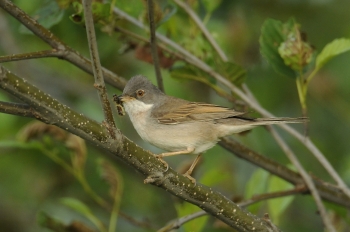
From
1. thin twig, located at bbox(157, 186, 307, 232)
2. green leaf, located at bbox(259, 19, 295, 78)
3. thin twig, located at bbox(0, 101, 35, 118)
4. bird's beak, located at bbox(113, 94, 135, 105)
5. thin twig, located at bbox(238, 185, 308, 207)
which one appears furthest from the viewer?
bird's beak, located at bbox(113, 94, 135, 105)

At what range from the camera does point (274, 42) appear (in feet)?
12.9

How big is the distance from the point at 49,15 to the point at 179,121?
3.65ft

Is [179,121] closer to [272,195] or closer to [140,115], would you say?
[140,115]

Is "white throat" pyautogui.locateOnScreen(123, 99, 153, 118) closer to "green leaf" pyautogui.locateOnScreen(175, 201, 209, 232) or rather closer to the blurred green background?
"green leaf" pyautogui.locateOnScreen(175, 201, 209, 232)

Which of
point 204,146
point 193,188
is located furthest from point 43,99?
point 204,146

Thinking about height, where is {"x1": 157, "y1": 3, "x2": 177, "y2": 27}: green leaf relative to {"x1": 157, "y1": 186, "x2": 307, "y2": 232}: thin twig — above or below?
above

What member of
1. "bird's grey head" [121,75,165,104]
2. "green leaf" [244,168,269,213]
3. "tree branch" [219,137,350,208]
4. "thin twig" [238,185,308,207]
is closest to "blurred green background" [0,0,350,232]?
"bird's grey head" [121,75,165,104]

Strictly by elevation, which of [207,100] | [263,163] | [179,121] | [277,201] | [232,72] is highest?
[207,100]

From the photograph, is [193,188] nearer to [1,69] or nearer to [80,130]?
[80,130]

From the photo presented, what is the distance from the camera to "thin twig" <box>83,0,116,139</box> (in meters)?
2.40

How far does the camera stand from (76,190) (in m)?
6.31

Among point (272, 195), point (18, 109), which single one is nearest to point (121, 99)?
point (272, 195)

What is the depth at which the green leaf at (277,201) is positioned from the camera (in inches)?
168

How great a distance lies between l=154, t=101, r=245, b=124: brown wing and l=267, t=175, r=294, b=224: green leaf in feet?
2.26
